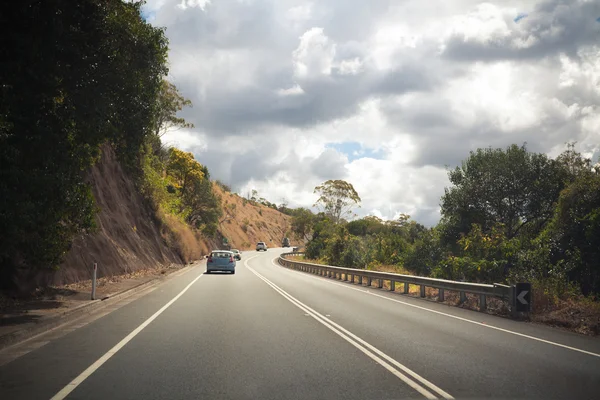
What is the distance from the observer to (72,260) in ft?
60.2

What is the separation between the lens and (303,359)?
7348mm

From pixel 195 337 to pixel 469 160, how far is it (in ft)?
123

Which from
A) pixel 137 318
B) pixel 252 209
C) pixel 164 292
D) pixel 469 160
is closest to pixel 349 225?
pixel 469 160

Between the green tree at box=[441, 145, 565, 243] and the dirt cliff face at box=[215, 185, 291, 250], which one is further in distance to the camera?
the dirt cliff face at box=[215, 185, 291, 250]

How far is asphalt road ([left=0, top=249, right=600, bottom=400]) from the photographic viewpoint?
5.71 m

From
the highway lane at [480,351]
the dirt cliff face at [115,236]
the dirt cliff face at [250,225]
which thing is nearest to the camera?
the highway lane at [480,351]

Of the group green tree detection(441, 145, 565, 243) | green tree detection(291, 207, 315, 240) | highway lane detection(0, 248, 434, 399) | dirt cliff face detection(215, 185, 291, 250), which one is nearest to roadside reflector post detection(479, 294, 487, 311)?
highway lane detection(0, 248, 434, 399)

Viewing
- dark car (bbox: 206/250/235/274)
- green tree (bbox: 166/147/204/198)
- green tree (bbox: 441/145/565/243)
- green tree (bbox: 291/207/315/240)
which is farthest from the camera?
green tree (bbox: 291/207/315/240)

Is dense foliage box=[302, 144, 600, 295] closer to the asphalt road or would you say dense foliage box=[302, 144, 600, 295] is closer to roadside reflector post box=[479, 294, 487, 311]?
roadside reflector post box=[479, 294, 487, 311]

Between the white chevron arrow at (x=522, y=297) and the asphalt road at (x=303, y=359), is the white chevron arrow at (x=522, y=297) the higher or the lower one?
the higher one

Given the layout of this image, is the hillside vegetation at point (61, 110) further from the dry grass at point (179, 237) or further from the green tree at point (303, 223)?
the green tree at point (303, 223)

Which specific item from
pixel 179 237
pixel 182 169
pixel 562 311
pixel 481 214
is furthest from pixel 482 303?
pixel 182 169

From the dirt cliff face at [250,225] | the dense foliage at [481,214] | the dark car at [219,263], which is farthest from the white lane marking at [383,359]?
the dirt cliff face at [250,225]

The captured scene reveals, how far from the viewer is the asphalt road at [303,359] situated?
18.7 ft
